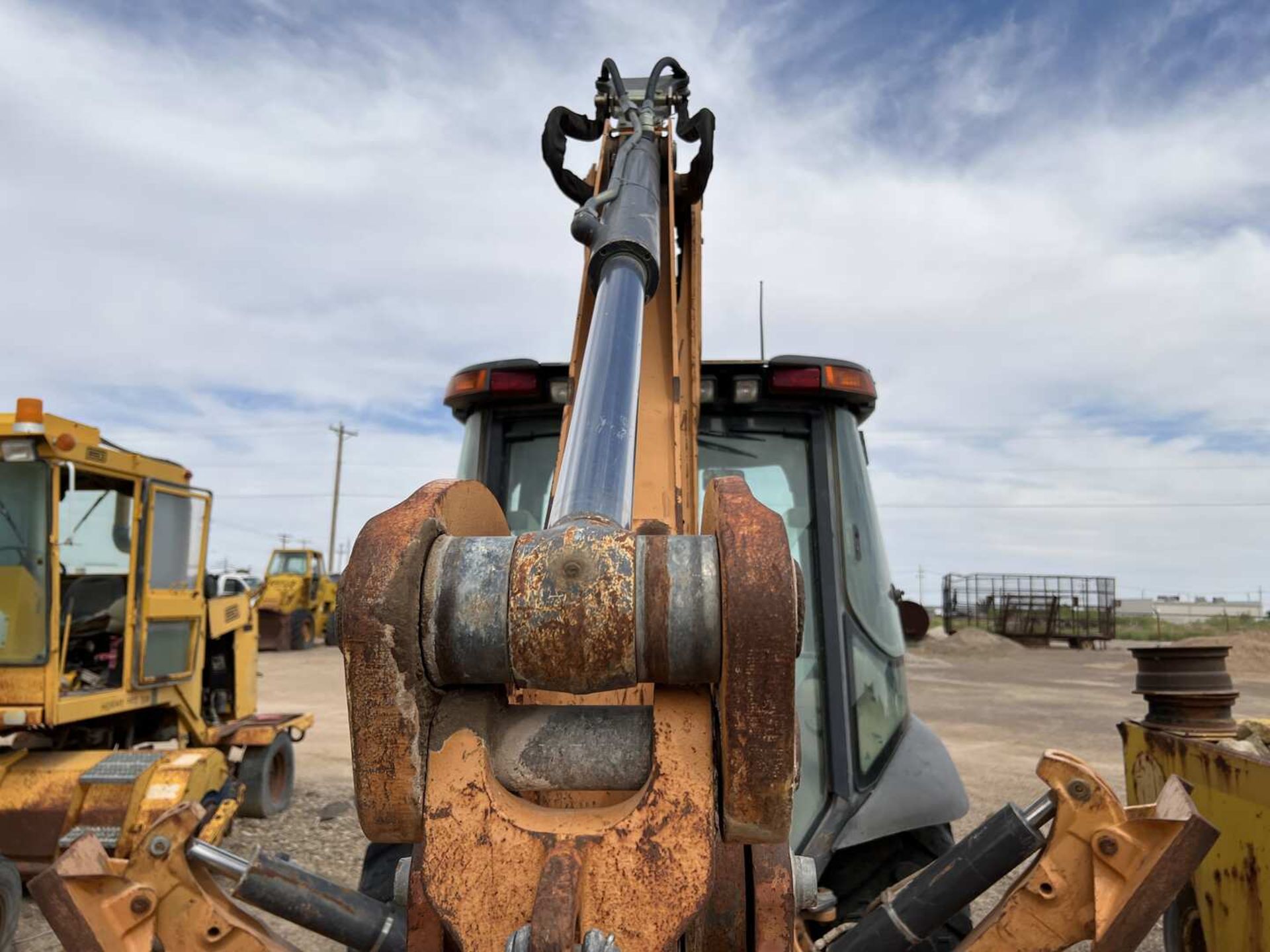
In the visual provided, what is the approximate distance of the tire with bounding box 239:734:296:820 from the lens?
22.6 feet

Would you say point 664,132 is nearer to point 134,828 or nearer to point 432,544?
point 432,544

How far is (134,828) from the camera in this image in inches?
190

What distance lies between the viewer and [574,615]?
1.11 meters

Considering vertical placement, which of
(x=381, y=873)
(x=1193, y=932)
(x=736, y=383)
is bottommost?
(x=1193, y=932)

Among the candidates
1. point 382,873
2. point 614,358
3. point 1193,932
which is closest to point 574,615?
point 614,358

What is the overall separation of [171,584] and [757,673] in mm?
6330

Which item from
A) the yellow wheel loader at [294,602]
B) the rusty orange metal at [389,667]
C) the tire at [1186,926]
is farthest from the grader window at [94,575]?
the yellow wheel loader at [294,602]

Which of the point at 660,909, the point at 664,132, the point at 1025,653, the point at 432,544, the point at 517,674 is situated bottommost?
the point at 1025,653

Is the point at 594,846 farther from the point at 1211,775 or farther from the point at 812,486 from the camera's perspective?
the point at 1211,775

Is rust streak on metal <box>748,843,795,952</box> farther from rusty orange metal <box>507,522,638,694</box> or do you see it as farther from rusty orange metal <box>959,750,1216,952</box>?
rusty orange metal <box>507,522,638,694</box>

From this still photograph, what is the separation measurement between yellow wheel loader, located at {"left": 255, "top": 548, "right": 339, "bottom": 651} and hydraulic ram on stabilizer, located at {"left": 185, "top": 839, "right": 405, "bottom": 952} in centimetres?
1911

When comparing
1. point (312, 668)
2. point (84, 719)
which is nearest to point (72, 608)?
point (84, 719)

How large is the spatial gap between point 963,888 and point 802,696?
0.99 m

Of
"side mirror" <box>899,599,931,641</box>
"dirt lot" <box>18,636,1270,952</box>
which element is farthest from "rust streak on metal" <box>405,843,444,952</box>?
"dirt lot" <box>18,636,1270,952</box>
